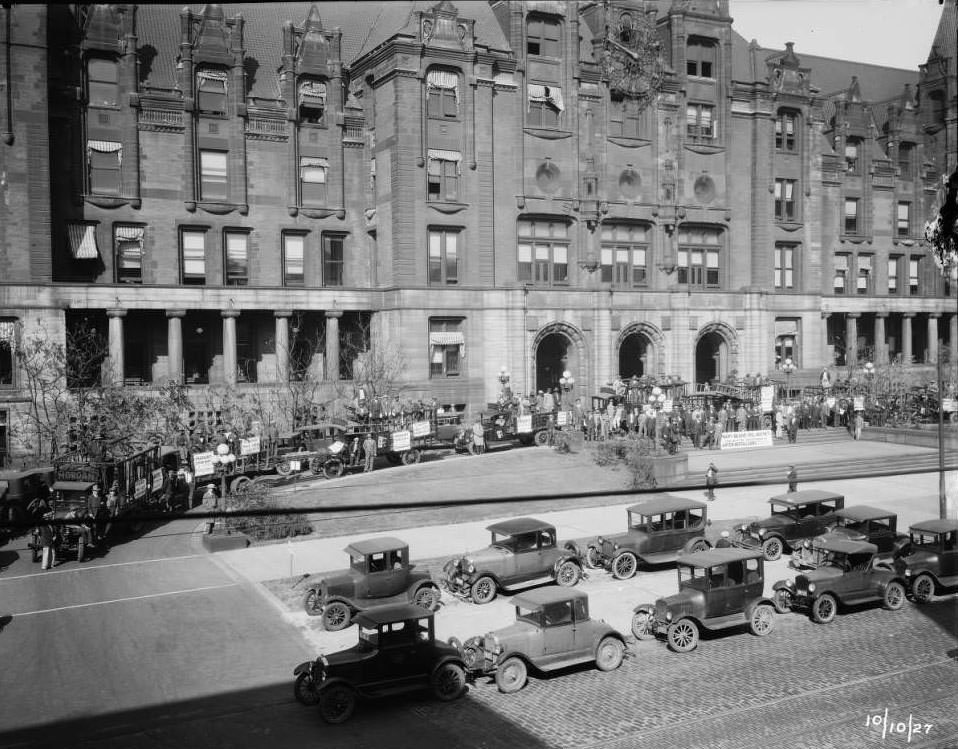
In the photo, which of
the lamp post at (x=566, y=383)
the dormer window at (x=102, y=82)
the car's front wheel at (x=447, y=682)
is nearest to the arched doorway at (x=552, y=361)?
the lamp post at (x=566, y=383)

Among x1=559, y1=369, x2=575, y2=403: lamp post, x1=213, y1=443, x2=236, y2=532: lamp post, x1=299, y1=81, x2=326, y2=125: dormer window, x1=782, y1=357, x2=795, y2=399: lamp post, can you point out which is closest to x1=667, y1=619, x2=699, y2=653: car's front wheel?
x1=213, y1=443, x2=236, y2=532: lamp post

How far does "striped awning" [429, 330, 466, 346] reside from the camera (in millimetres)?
42656

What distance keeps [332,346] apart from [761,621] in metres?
28.2

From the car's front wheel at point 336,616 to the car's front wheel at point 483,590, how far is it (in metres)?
A: 3.29

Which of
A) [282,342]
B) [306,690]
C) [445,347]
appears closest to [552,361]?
[445,347]

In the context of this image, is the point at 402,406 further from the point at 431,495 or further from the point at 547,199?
the point at 547,199

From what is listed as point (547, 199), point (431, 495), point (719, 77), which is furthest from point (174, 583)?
point (719, 77)

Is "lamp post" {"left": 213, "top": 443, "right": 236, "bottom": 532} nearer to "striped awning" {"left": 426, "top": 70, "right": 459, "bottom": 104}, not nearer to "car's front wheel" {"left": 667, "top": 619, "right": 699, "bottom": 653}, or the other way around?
"car's front wheel" {"left": 667, "top": 619, "right": 699, "bottom": 653}

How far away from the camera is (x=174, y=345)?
1459 inches

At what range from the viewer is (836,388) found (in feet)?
130

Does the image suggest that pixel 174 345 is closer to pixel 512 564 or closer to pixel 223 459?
pixel 223 459

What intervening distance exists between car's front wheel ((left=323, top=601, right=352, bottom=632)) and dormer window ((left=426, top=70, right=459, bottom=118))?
2926 cm

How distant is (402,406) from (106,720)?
77.4 feet

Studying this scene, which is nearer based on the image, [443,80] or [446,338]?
[443,80]
